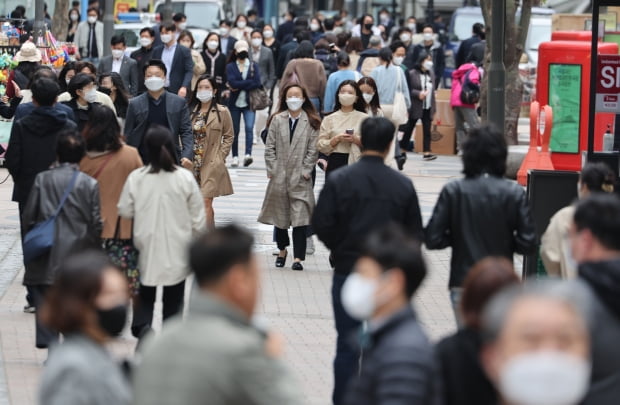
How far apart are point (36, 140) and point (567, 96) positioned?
9872mm

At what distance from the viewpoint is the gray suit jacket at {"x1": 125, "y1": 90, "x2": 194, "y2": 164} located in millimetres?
11234

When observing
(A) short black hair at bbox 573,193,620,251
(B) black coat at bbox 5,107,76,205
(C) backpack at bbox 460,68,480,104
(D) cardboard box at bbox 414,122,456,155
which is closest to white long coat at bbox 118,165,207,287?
(B) black coat at bbox 5,107,76,205

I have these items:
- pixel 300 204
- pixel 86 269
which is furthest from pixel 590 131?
pixel 86 269

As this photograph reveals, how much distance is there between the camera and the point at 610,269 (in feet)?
16.7

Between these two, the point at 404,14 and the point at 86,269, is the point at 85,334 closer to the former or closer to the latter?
the point at 86,269

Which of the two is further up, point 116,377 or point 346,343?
point 116,377

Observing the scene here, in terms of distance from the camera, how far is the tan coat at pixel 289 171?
11953 millimetres

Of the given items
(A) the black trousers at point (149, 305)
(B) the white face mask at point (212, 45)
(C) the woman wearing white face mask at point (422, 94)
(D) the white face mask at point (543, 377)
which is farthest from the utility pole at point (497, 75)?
(B) the white face mask at point (212, 45)

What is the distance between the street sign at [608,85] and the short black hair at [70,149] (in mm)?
5613

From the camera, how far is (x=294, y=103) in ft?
39.0

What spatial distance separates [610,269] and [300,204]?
7001 millimetres

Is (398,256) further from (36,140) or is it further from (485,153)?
(36,140)

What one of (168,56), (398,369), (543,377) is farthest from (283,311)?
(168,56)

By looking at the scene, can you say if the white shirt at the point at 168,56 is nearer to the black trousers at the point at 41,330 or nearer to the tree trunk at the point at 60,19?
the black trousers at the point at 41,330
